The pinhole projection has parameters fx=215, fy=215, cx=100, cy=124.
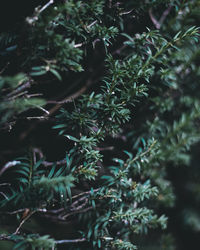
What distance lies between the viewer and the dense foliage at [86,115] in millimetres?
749

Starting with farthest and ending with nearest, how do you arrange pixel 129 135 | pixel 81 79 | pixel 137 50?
1. pixel 129 135
2. pixel 81 79
3. pixel 137 50

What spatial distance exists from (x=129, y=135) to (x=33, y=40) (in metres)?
0.75

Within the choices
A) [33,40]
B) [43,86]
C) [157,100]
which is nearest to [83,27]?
[33,40]

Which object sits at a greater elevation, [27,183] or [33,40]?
[33,40]

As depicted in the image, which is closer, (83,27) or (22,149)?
(83,27)

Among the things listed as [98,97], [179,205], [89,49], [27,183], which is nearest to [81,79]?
[89,49]

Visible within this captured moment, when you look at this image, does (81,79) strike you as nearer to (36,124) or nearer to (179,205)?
(36,124)

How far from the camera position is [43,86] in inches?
38.7

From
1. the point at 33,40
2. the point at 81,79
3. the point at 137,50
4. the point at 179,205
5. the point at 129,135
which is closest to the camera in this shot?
the point at 33,40

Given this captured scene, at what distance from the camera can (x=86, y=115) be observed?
833 millimetres

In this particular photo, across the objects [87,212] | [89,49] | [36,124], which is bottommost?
[87,212]

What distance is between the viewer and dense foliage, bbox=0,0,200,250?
0.75 metres

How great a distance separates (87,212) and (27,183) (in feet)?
1.22

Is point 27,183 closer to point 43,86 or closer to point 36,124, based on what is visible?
point 36,124
